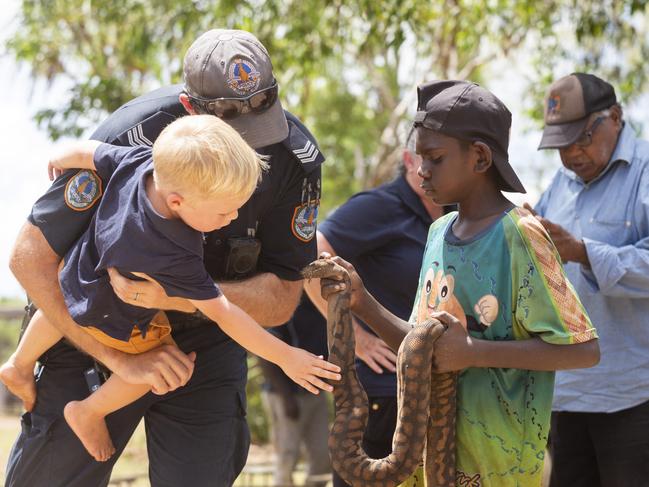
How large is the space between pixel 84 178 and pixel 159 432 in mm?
967

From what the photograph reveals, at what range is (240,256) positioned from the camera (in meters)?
3.46

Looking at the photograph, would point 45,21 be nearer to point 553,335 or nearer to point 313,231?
point 313,231

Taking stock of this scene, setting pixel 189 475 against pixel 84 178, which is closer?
pixel 84 178

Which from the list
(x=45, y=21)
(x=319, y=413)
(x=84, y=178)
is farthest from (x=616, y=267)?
(x=45, y=21)

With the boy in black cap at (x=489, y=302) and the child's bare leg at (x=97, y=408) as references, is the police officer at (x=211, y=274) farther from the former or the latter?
the boy in black cap at (x=489, y=302)

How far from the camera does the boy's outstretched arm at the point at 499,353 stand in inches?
108

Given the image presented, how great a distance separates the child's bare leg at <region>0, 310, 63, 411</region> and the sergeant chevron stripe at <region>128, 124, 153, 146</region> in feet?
2.20

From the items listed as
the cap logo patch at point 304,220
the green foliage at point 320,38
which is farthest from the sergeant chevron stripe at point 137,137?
the green foliage at point 320,38

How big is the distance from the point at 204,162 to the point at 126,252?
1.29 ft

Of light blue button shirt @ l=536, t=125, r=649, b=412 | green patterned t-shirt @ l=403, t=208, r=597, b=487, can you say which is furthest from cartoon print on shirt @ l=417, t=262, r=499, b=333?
light blue button shirt @ l=536, t=125, r=649, b=412

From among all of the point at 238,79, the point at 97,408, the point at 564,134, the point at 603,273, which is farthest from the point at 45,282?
the point at 564,134

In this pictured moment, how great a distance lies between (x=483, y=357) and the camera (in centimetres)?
277

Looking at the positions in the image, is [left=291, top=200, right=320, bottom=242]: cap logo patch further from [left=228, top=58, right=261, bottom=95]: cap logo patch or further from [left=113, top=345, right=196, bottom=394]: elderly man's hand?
[left=113, top=345, right=196, bottom=394]: elderly man's hand

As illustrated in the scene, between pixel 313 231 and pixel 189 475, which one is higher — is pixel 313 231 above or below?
above
